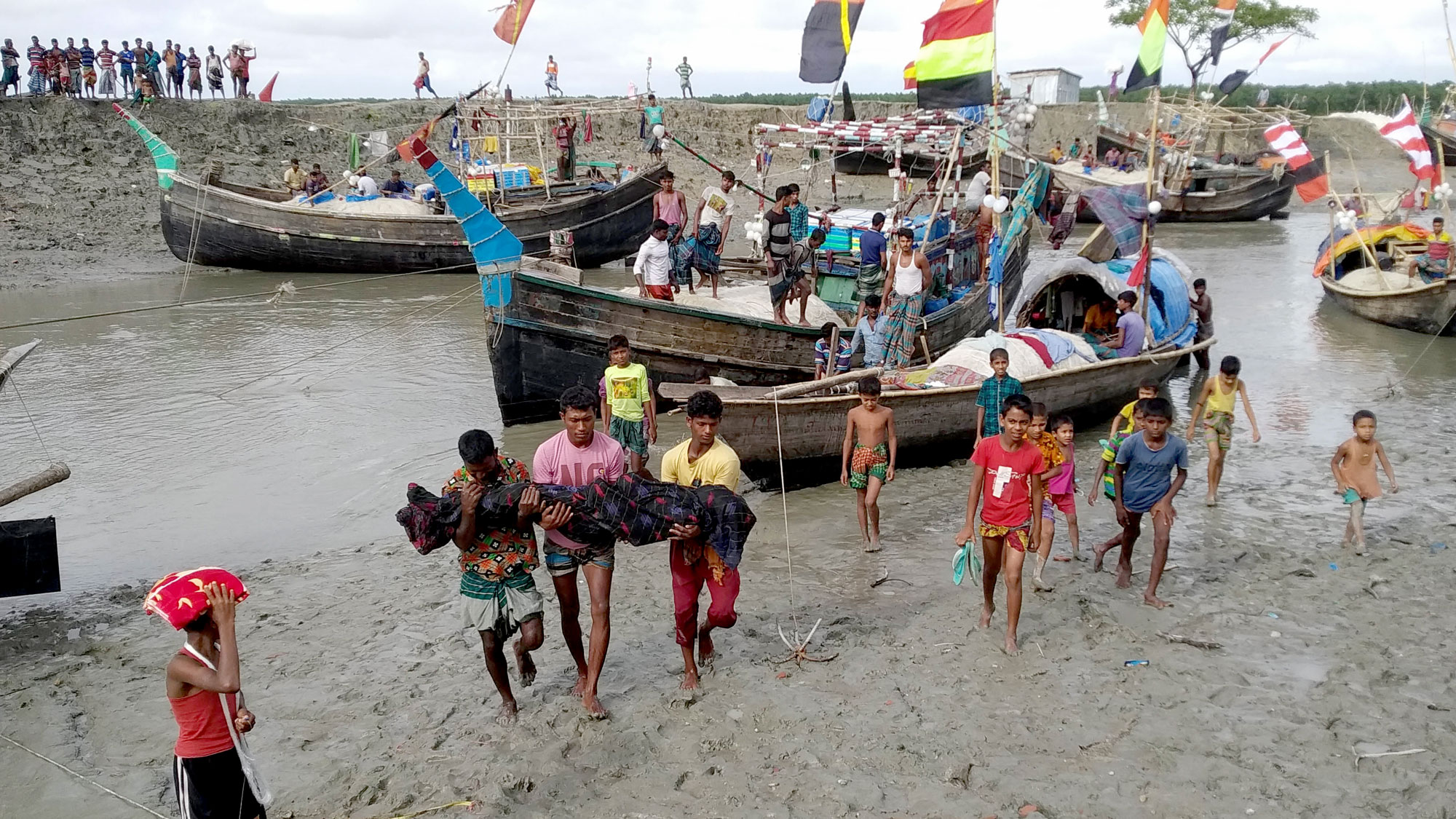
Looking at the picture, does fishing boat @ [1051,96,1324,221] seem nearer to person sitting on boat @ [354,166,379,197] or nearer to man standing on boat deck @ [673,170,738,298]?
person sitting on boat @ [354,166,379,197]

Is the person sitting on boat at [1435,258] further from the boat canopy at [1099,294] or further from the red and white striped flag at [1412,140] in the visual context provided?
the boat canopy at [1099,294]

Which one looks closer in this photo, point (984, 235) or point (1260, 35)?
point (984, 235)

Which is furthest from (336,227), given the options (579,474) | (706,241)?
(579,474)

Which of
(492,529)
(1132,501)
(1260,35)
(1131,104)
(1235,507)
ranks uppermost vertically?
(1260,35)

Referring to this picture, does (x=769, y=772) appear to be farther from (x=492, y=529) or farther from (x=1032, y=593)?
(x=1032, y=593)

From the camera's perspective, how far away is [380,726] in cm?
469

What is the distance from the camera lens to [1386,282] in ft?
48.9

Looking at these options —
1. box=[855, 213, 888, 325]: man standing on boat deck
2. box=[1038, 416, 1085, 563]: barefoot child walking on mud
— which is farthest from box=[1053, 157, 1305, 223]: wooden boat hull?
box=[1038, 416, 1085, 563]: barefoot child walking on mud

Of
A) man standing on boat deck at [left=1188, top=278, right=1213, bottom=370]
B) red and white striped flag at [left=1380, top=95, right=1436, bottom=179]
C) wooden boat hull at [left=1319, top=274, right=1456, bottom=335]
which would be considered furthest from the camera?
wooden boat hull at [left=1319, top=274, right=1456, bottom=335]

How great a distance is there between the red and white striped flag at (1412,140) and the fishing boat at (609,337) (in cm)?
579

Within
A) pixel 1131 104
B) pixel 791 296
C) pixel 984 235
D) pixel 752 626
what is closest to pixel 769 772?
pixel 752 626

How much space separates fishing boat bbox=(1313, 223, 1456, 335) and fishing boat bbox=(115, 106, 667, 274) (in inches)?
439

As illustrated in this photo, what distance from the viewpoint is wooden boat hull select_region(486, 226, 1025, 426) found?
9664mm

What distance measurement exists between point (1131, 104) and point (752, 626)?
37871 mm
